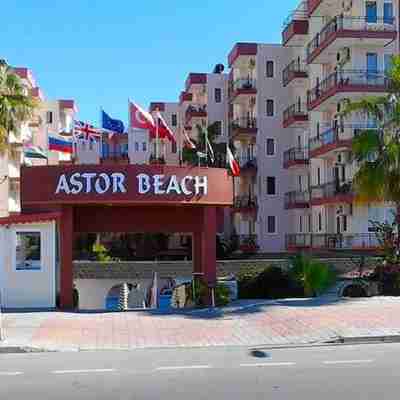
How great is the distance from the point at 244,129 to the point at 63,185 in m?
36.8

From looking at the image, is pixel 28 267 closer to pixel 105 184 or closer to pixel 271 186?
pixel 105 184

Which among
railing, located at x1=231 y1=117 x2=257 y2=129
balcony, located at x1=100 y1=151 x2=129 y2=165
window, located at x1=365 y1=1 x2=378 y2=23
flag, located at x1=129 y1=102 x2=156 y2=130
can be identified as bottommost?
flag, located at x1=129 y1=102 x2=156 y2=130

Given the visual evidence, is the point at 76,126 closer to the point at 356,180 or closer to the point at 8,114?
the point at 8,114

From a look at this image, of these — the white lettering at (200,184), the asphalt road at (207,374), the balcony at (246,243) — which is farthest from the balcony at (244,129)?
the asphalt road at (207,374)

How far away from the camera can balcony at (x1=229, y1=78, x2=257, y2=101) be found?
54406mm

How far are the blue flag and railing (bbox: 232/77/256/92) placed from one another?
31.7 metres

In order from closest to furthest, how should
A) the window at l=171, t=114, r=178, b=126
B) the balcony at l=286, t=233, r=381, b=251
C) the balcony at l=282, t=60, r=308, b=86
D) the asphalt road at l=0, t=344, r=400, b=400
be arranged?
1. the asphalt road at l=0, t=344, r=400, b=400
2. the balcony at l=286, t=233, r=381, b=251
3. the balcony at l=282, t=60, r=308, b=86
4. the window at l=171, t=114, r=178, b=126

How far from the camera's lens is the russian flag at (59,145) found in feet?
78.6

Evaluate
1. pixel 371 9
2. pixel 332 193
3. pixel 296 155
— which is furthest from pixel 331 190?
pixel 371 9

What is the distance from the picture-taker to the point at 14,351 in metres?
13.0

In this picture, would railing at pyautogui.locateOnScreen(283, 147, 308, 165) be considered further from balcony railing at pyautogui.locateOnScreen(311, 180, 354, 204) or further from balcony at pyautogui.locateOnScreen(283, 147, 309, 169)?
balcony railing at pyautogui.locateOnScreen(311, 180, 354, 204)

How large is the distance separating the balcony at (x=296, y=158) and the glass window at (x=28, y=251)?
105ft

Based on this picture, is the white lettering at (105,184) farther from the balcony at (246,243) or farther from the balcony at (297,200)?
the balcony at (246,243)

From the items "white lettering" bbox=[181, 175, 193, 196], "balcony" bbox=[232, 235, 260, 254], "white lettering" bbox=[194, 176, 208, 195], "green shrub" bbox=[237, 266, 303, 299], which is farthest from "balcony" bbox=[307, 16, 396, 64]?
"white lettering" bbox=[181, 175, 193, 196]
